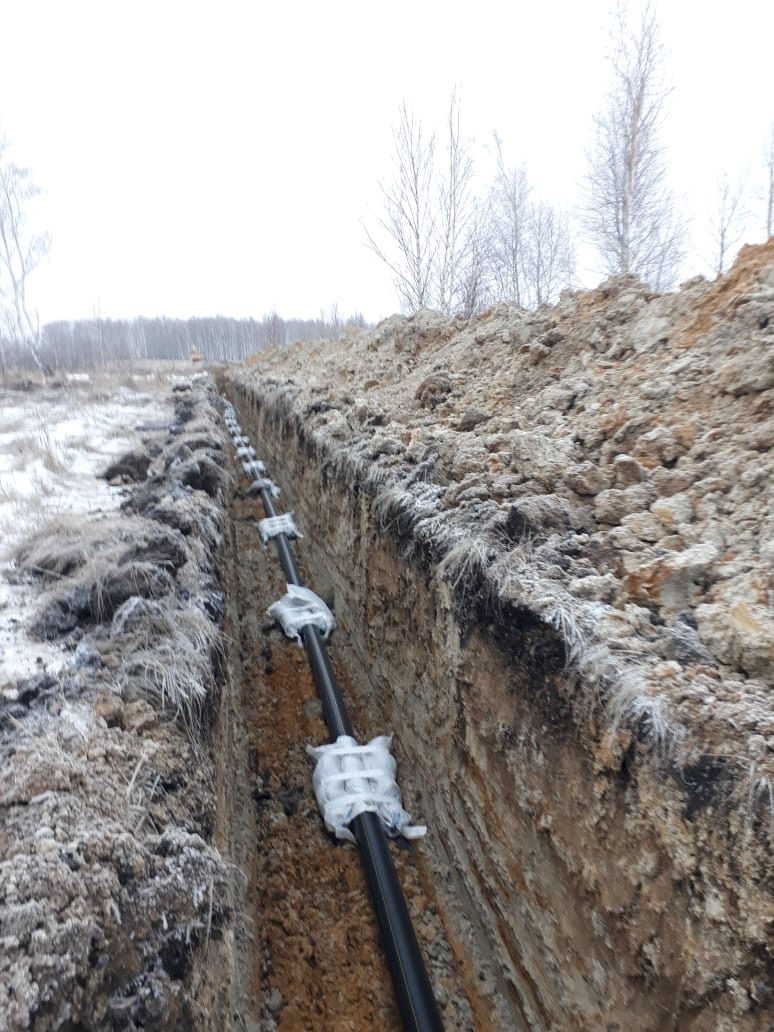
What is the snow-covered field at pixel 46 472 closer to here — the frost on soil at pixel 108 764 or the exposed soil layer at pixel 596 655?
the frost on soil at pixel 108 764

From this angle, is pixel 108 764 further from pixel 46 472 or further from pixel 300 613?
pixel 46 472

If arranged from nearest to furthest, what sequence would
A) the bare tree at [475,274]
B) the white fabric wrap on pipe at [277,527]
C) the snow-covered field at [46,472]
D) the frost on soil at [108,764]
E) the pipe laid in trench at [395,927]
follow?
1. the frost on soil at [108,764]
2. the pipe laid in trench at [395,927]
3. the snow-covered field at [46,472]
4. the white fabric wrap on pipe at [277,527]
5. the bare tree at [475,274]

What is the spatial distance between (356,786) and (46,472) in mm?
4865

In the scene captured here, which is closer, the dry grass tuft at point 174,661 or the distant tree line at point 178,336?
the dry grass tuft at point 174,661

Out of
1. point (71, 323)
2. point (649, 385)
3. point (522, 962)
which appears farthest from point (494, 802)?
point (71, 323)

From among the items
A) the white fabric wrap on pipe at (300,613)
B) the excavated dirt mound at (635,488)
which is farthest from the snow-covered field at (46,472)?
the excavated dirt mound at (635,488)

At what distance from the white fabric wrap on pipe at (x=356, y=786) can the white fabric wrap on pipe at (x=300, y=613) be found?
116 centimetres

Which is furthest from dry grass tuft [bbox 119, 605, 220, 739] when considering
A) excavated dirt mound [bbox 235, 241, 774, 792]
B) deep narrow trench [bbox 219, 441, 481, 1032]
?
excavated dirt mound [bbox 235, 241, 774, 792]

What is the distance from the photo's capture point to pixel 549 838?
188cm

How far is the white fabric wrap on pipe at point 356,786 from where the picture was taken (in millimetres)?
2834

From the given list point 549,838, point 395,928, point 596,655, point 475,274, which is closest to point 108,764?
point 395,928

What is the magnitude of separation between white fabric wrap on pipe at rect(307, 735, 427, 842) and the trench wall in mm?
97

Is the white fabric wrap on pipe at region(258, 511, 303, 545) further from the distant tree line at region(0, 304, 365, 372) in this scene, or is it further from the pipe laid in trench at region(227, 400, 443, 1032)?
the distant tree line at region(0, 304, 365, 372)

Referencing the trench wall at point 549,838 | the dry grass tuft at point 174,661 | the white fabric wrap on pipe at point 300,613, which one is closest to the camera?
the trench wall at point 549,838
